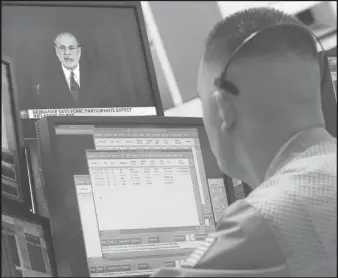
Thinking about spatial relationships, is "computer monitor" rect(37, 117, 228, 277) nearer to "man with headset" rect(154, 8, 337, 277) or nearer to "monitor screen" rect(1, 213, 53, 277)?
"monitor screen" rect(1, 213, 53, 277)

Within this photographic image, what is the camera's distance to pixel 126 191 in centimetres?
149

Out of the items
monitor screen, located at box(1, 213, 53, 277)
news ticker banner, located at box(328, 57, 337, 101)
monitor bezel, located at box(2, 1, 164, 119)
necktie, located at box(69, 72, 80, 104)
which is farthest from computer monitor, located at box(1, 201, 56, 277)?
news ticker banner, located at box(328, 57, 337, 101)

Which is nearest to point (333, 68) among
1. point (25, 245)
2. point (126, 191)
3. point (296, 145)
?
point (126, 191)

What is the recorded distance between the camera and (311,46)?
4.09ft

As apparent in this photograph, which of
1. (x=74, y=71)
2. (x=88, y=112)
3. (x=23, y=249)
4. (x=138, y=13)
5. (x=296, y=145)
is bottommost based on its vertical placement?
(x=23, y=249)

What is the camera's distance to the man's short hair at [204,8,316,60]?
122 centimetres

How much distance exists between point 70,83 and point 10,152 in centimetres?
30

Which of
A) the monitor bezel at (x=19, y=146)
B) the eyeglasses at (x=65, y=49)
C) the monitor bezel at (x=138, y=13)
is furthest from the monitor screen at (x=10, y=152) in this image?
the monitor bezel at (x=138, y=13)

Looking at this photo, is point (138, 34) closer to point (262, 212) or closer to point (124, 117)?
point (124, 117)

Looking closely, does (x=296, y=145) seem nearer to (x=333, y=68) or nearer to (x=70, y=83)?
(x=70, y=83)

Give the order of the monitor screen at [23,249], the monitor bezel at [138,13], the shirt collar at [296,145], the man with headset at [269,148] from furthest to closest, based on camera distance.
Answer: the monitor bezel at [138,13] < the monitor screen at [23,249] < the shirt collar at [296,145] < the man with headset at [269,148]

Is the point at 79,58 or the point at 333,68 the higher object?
the point at 79,58

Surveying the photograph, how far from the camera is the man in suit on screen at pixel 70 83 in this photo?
171cm

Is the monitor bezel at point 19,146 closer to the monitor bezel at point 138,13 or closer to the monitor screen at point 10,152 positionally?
the monitor screen at point 10,152
